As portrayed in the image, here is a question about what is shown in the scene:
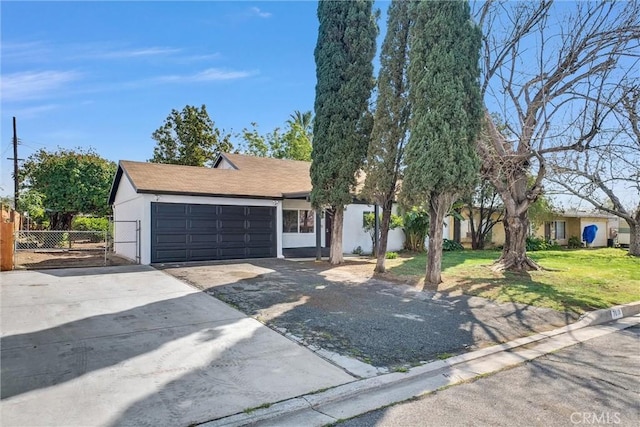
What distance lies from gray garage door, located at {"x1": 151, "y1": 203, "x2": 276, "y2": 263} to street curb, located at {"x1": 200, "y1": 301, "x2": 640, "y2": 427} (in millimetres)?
11130

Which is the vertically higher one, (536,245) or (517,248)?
(517,248)

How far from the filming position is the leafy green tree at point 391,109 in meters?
11.2

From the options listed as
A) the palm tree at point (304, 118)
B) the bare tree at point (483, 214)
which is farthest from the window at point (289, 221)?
the palm tree at point (304, 118)

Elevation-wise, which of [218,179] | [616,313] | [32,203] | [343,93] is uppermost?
[343,93]

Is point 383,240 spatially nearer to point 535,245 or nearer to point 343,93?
point 343,93

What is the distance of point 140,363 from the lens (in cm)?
432

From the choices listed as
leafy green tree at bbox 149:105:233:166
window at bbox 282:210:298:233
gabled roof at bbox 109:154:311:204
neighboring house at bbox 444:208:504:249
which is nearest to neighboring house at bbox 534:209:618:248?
neighboring house at bbox 444:208:504:249

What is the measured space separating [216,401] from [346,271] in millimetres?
9079

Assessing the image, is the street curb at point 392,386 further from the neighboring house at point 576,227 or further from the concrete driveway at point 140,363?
the neighboring house at point 576,227

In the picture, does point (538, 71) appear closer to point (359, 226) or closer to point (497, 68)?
point (497, 68)

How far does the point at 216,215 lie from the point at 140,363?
34.3 ft

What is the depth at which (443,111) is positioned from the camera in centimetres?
909

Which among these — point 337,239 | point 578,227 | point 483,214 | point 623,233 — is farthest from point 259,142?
point 623,233

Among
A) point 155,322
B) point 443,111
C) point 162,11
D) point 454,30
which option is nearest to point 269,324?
point 155,322
